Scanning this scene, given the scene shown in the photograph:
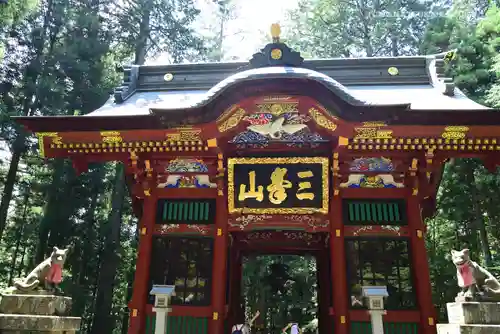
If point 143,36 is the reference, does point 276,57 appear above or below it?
below

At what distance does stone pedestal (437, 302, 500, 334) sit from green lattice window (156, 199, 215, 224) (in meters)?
4.55

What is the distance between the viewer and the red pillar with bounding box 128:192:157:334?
289 inches

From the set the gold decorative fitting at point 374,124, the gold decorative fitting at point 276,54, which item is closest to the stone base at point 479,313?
the gold decorative fitting at point 374,124

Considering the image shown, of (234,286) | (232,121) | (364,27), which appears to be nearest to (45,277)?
(232,121)

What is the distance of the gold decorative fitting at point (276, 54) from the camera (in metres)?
8.09

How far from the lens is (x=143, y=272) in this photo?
762 cm

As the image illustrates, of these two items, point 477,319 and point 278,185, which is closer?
point 477,319

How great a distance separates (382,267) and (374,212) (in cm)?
107

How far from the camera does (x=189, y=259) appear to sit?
25.8 ft

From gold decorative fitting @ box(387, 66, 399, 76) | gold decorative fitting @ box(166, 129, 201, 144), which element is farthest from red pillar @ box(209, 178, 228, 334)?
gold decorative fitting @ box(387, 66, 399, 76)

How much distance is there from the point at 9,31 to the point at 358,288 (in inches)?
595

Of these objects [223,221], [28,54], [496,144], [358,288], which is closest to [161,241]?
[223,221]

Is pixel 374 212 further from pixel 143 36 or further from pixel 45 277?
pixel 143 36

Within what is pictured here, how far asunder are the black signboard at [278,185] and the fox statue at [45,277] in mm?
3172
